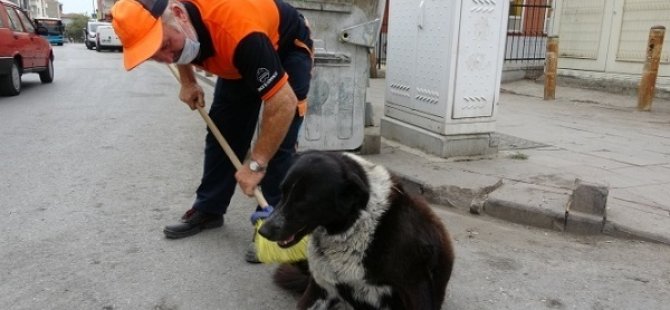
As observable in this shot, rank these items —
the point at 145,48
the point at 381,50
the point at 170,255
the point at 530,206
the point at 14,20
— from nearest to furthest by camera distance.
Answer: the point at 145,48 < the point at 170,255 < the point at 530,206 < the point at 14,20 < the point at 381,50

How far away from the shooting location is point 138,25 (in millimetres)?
2426

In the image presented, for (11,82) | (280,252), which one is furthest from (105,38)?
(280,252)

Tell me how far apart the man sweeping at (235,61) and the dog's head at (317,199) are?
670mm

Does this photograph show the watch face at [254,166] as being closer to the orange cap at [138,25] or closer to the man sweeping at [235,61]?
the man sweeping at [235,61]

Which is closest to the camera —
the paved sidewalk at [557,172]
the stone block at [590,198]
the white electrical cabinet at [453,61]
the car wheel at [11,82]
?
the stone block at [590,198]

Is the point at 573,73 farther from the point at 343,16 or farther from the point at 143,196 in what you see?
the point at 143,196

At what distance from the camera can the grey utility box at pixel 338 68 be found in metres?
4.97

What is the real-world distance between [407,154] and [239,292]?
9.64 feet

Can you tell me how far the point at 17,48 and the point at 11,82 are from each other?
71 cm

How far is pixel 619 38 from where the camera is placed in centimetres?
1064

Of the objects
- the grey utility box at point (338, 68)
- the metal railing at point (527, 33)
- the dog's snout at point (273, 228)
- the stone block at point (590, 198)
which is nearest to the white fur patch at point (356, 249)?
the dog's snout at point (273, 228)

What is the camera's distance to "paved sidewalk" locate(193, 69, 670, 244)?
3.95 metres

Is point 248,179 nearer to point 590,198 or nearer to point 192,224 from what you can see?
point 192,224

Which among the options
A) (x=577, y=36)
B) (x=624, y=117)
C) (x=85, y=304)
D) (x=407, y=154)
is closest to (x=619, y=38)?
(x=577, y=36)
